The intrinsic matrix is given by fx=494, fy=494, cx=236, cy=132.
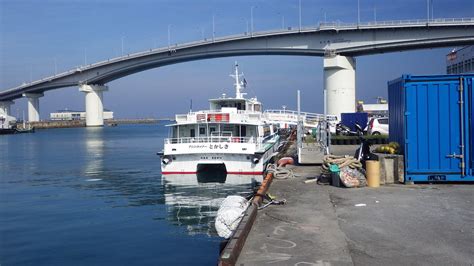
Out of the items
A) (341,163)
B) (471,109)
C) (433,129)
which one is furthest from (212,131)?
(471,109)

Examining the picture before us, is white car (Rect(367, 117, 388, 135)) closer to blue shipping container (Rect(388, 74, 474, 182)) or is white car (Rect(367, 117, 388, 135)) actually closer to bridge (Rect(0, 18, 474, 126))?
blue shipping container (Rect(388, 74, 474, 182))

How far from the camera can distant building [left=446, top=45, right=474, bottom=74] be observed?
74.2 metres

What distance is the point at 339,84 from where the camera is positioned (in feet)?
215

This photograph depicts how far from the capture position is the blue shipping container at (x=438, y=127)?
1225 centimetres

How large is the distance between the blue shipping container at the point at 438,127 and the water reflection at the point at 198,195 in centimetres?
565

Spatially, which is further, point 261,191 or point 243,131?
Result: point 243,131

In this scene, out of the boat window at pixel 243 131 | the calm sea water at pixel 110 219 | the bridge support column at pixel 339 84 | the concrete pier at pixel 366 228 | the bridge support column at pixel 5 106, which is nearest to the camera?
the concrete pier at pixel 366 228

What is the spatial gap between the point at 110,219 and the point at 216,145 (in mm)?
9647

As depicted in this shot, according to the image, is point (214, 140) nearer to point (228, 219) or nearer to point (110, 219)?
point (110, 219)

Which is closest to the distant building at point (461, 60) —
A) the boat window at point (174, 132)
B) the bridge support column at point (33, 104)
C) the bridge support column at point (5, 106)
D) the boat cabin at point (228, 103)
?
the boat cabin at point (228, 103)

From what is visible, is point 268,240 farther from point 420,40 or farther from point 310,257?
point 420,40

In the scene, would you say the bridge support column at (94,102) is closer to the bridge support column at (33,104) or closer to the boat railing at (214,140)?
the bridge support column at (33,104)

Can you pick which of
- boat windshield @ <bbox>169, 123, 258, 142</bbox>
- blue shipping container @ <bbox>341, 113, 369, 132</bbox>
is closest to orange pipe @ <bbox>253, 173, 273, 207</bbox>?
boat windshield @ <bbox>169, 123, 258, 142</bbox>

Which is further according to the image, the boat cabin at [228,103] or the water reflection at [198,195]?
the boat cabin at [228,103]
